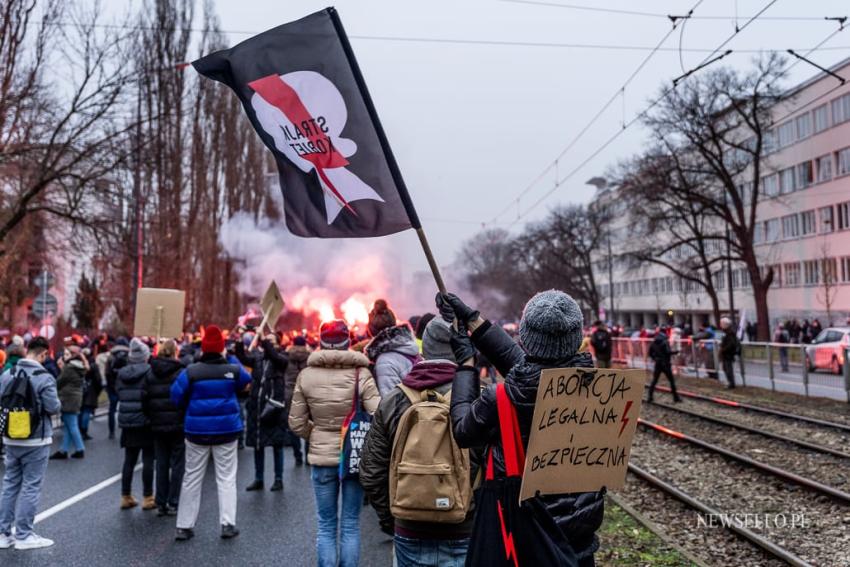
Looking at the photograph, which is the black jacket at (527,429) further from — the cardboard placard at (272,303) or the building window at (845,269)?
the building window at (845,269)

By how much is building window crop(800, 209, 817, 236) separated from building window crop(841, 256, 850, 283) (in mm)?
3488

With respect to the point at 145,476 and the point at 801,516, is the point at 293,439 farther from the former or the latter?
the point at 801,516

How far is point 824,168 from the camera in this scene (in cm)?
4775

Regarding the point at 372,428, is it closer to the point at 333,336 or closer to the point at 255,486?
the point at 333,336

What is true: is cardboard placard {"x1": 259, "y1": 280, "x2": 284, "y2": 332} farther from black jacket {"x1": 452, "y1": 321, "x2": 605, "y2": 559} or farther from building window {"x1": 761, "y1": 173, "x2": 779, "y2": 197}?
building window {"x1": 761, "y1": 173, "x2": 779, "y2": 197}

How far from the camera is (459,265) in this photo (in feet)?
260

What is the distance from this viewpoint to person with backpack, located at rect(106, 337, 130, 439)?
43.0 ft

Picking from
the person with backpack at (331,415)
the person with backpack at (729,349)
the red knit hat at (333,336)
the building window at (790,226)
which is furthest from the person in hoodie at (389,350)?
the building window at (790,226)

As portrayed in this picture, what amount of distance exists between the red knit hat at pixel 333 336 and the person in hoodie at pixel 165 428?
2.76 metres

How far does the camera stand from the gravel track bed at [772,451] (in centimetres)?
966

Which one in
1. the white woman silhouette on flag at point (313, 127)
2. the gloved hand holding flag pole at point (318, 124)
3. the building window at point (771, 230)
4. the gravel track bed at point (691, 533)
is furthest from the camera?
the building window at point (771, 230)

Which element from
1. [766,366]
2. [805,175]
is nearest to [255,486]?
[766,366]

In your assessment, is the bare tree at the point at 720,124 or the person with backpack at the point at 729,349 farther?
the bare tree at the point at 720,124

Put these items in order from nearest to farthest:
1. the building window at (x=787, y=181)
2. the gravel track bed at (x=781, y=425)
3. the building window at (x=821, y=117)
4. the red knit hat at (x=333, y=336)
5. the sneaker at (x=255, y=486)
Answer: the red knit hat at (x=333, y=336) < the sneaker at (x=255, y=486) < the gravel track bed at (x=781, y=425) < the building window at (x=821, y=117) < the building window at (x=787, y=181)
